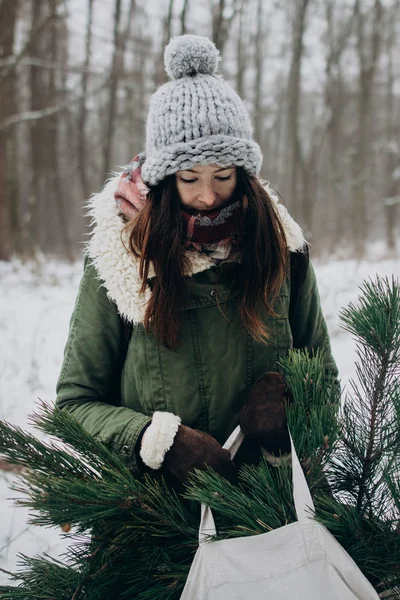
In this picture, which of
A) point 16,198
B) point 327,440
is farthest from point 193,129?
point 16,198

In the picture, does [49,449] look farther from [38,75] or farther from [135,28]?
[135,28]

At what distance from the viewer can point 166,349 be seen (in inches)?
55.6

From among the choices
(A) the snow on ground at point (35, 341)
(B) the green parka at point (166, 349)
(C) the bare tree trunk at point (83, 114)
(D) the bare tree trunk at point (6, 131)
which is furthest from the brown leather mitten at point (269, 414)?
(C) the bare tree trunk at point (83, 114)

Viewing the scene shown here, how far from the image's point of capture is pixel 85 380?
1431 millimetres

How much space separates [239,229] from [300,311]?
355mm

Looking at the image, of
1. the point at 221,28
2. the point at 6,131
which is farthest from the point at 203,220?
the point at 6,131

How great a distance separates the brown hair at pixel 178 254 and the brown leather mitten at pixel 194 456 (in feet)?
0.97

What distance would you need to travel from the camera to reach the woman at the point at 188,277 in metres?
1.39

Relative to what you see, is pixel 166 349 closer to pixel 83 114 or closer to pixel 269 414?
pixel 269 414

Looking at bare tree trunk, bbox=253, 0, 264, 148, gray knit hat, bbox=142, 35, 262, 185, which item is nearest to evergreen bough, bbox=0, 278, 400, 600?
gray knit hat, bbox=142, 35, 262, 185

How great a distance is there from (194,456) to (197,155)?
2.62 feet

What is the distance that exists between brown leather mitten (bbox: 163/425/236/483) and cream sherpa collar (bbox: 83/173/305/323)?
1.23 ft

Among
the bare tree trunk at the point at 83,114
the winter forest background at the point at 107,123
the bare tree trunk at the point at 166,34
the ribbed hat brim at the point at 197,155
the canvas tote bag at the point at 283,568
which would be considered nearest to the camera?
the canvas tote bag at the point at 283,568

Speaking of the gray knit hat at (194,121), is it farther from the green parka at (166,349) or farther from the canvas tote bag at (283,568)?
the canvas tote bag at (283,568)
